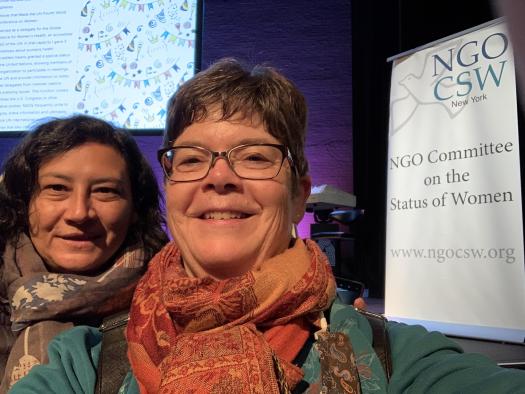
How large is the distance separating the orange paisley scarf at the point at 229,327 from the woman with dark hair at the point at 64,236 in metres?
0.33

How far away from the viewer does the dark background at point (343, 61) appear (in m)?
3.54

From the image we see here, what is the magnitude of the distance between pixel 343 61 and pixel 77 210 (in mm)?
3143

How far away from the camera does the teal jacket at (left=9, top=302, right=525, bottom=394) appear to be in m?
0.78

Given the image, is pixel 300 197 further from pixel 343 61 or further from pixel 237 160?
pixel 343 61

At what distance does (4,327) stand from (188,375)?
0.88 metres

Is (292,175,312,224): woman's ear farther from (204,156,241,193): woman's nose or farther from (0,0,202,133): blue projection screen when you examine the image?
(0,0,202,133): blue projection screen

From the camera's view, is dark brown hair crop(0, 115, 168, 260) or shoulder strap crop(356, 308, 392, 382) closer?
shoulder strap crop(356, 308, 392, 382)

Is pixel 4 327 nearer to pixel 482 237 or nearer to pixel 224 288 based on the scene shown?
pixel 224 288

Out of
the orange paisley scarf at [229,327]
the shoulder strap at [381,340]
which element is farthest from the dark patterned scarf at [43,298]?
the shoulder strap at [381,340]

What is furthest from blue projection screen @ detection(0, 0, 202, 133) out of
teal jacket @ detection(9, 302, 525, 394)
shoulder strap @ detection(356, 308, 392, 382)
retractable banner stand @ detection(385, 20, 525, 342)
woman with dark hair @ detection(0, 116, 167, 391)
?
shoulder strap @ detection(356, 308, 392, 382)

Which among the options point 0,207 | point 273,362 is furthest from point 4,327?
point 273,362

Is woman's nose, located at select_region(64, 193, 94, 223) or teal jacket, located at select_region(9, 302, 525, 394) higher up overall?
woman's nose, located at select_region(64, 193, 94, 223)

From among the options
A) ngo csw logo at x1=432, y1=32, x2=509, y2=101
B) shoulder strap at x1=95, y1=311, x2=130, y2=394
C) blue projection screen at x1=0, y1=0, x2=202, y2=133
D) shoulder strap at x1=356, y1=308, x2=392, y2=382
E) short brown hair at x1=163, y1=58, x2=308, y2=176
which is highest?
blue projection screen at x1=0, y1=0, x2=202, y2=133

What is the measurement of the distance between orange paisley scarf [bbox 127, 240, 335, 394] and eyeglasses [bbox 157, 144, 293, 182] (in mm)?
202
